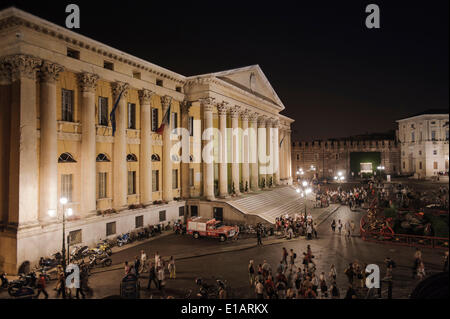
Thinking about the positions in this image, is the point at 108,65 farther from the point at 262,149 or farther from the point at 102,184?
the point at 262,149

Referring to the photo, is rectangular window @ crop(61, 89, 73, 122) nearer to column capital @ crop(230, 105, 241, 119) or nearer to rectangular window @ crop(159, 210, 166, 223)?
rectangular window @ crop(159, 210, 166, 223)

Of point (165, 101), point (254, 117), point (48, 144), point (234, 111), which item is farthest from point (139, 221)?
point (254, 117)

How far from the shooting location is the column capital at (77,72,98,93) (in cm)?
2019

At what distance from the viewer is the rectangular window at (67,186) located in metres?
19.6

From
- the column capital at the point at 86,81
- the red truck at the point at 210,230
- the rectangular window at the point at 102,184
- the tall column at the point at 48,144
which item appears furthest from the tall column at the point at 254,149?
the tall column at the point at 48,144

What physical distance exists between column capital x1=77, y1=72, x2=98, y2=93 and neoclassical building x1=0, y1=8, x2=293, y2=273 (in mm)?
68

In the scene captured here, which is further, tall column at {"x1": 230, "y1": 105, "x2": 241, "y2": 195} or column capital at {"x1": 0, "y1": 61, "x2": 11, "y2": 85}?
tall column at {"x1": 230, "y1": 105, "x2": 241, "y2": 195}

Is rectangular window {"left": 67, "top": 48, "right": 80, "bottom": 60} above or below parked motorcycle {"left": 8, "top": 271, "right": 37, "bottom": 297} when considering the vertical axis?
above

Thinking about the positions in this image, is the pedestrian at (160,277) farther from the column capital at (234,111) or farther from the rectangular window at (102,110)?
the column capital at (234,111)

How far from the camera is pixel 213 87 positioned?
2920 cm

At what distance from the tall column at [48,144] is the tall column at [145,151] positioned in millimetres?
7673

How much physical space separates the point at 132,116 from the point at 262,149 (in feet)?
68.7

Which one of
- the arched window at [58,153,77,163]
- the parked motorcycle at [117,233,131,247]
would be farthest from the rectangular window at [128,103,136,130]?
the parked motorcycle at [117,233,131,247]

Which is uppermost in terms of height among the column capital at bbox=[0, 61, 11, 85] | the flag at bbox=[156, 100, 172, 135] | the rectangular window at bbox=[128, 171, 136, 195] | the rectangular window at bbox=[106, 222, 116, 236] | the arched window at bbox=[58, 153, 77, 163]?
the column capital at bbox=[0, 61, 11, 85]
